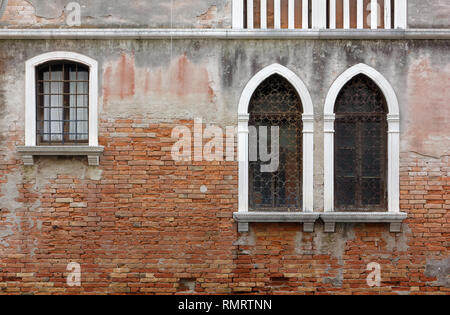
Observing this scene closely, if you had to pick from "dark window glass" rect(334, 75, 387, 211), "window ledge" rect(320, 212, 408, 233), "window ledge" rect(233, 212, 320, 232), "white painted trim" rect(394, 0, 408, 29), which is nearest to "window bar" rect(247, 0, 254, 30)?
"dark window glass" rect(334, 75, 387, 211)

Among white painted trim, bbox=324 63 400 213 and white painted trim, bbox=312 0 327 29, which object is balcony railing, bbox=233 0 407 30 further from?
white painted trim, bbox=324 63 400 213

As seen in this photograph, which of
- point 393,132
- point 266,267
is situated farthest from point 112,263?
point 393,132

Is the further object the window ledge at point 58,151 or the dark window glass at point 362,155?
the dark window glass at point 362,155

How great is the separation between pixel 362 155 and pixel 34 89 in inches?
213

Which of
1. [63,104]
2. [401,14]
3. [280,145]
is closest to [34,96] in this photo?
[63,104]

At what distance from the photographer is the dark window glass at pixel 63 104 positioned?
6812mm

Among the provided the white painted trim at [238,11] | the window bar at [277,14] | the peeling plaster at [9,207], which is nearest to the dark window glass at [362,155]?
the window bar at [277,14]

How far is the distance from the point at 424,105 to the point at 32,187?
21.0 ft

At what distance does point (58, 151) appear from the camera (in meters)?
6.53

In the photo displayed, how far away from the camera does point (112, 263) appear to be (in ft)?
21.8

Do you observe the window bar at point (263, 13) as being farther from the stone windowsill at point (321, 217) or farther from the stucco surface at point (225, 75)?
the stone windowsill at point (321, 217)

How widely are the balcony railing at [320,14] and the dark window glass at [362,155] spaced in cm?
95

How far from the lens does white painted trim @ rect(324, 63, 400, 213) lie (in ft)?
21.8

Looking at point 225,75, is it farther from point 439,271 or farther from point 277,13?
point 439,271
